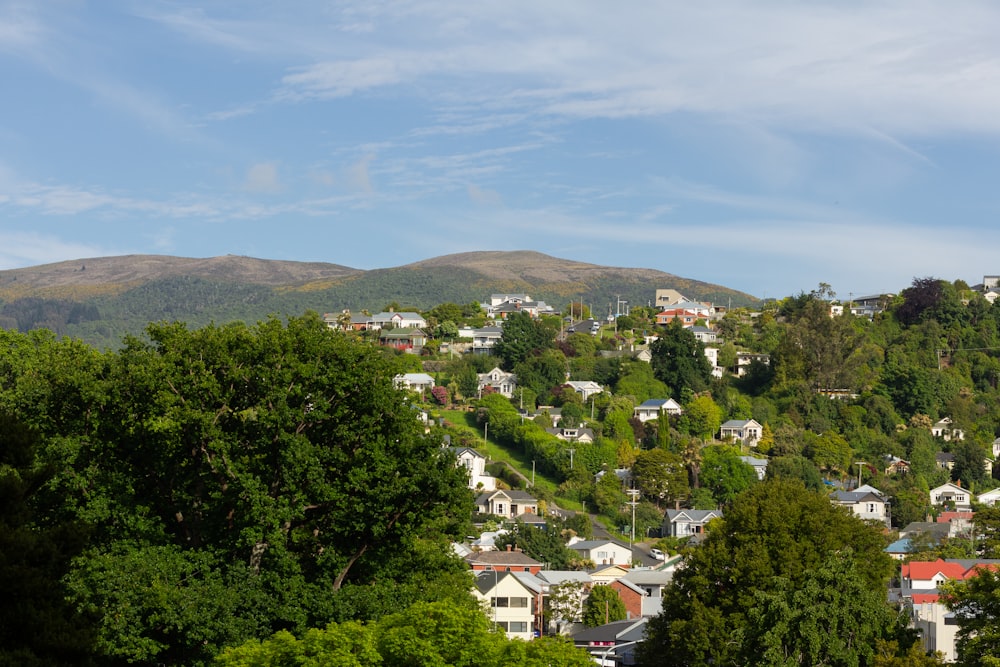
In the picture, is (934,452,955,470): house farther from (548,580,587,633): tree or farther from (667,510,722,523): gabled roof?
(548,580,587,633): tree

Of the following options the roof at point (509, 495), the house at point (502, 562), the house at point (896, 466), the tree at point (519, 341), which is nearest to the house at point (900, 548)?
the house at point (502, 562)

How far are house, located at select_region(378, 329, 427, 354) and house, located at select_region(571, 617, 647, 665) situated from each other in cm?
6506

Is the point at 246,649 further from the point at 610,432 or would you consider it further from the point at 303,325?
the point at 610,432

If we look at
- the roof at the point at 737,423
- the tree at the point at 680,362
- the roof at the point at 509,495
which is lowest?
the roof at the point at 509,495

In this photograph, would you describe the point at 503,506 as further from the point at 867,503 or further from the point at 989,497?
the point at 989,497

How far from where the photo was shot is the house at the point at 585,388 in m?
109

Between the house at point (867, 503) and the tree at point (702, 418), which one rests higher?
the tree at point (702, 418)

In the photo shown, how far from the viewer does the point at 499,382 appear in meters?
111

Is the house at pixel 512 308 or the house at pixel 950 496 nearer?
the house at pixel 950 496

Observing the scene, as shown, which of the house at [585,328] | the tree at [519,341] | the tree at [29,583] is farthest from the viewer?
the house at [585,328]

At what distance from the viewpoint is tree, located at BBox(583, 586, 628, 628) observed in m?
63.1

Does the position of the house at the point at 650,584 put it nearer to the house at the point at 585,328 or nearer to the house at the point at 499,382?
the house at the point at 499,382

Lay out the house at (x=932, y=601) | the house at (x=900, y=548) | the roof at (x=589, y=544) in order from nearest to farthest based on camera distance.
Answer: the house at (x=932, y=601) → the house at (x=900, y=548) → the roof at (x=589, y=544)

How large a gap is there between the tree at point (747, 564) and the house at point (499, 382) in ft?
220
